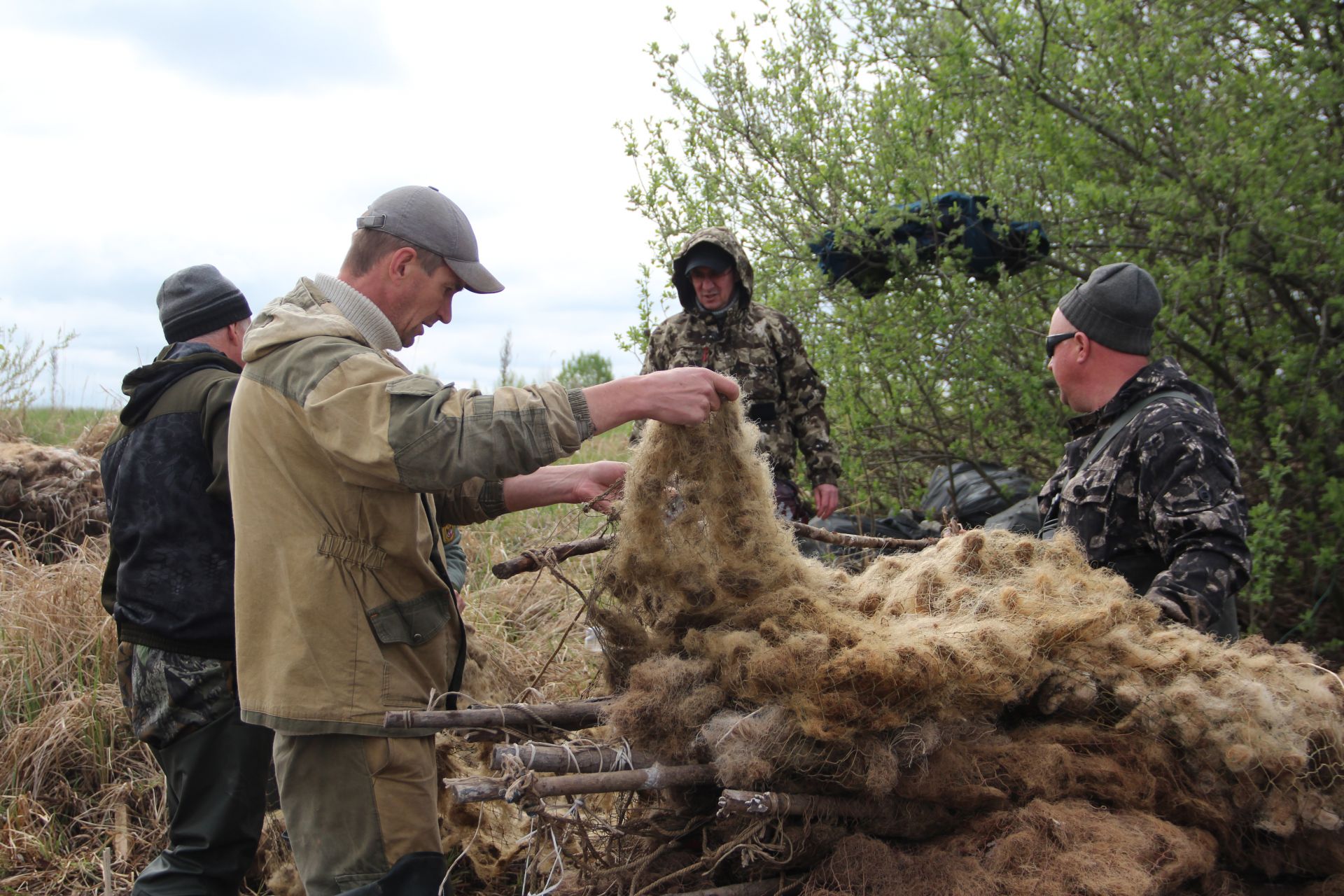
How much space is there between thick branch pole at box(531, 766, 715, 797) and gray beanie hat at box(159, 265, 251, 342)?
243cm

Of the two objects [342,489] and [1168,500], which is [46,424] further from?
[1168,500]

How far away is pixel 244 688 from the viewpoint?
2238 mm

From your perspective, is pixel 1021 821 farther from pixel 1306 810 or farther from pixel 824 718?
pixel 1306 810

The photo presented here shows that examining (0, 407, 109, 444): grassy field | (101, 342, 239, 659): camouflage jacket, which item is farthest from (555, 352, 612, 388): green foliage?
(101, 342, 239, 659): camouflage jacket

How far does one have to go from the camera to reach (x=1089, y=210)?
5152 mm

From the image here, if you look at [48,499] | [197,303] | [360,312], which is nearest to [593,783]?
[360,312]

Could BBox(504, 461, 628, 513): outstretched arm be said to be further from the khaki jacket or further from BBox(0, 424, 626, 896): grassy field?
BBox(0, 424, 626, 896): grassy field

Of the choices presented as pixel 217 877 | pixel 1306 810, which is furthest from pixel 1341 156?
pixel 217 877

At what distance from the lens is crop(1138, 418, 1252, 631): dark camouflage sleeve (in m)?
2.59

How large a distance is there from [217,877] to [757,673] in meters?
2.01

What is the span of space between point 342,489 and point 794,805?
3.97ft

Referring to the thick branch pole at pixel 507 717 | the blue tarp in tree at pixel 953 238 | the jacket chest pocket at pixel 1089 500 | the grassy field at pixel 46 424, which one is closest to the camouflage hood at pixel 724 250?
the blue tarp in tree at pixel 953 238

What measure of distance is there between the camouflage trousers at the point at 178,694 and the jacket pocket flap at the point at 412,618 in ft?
3.12

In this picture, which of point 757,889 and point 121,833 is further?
point 121,833
